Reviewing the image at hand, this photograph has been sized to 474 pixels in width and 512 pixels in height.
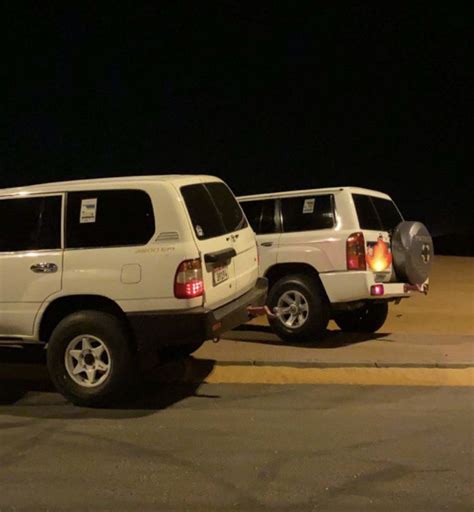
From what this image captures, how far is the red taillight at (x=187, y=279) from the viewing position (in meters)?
5.57

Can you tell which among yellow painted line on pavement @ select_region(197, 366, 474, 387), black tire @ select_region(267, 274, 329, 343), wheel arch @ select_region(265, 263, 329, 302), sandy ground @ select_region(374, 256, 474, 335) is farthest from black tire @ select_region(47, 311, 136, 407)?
sandy ground @ select_region(374, 256, 474, 335)

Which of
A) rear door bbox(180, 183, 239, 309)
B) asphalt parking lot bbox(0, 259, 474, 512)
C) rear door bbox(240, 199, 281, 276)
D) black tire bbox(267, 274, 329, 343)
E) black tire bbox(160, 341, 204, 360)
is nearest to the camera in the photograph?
asphalt parking lot bbox(0, 259, 474, 512)

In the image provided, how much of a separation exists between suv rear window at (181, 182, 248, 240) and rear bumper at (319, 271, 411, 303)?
5.17 feet

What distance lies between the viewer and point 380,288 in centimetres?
785

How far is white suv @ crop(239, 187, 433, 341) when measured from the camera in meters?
7.94

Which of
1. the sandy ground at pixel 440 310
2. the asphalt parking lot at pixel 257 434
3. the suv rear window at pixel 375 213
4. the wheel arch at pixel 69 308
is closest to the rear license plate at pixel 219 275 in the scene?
the wheel arch at pixel 69 308

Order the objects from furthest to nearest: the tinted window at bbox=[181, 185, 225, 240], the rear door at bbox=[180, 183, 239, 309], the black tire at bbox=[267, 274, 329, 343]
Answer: the black tire at bbox=[267, 274, 329, 343] → the tinted window at bbox=[181, 185, 225, 240] → the rear door at bbox=[180, 183, 239, 309]

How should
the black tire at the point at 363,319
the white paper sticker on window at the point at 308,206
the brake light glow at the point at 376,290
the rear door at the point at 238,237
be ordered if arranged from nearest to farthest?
the rear door at the point at 238,237
the brake light glow at the point at 376,290
the white paper sticker on window at the point at 308,206
the black tire at the point at 363,319

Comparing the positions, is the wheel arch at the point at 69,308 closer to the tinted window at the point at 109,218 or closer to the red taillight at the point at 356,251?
the tinted window at the point at 109,218

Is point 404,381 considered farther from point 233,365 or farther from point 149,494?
point 149,494

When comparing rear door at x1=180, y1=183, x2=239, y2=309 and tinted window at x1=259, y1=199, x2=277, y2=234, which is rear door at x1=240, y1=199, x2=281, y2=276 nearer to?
tinted window at x1=259, y1=199, x2=277, y2=234

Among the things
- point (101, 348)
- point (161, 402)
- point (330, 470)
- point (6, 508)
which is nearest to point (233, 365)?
point (161, 402)

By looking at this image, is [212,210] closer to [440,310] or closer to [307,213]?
[307,213]

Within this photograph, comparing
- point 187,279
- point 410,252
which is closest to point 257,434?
point 187,279
